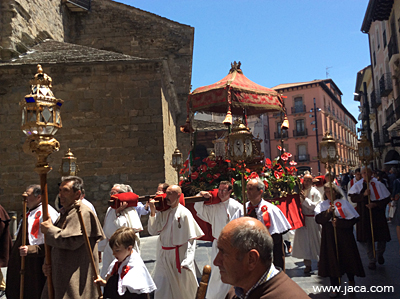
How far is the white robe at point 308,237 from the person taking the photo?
656cm

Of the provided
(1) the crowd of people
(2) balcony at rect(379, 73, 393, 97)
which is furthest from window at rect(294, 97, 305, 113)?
(1) the crowd of people

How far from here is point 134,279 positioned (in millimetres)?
3371

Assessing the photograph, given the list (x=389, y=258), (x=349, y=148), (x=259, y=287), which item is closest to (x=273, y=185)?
(x=389, y=258)

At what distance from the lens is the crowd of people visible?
1.85m

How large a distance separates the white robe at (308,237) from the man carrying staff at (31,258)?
445 cm

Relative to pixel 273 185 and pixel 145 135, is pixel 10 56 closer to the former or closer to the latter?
pixel 145 135

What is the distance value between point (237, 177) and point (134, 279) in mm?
3861

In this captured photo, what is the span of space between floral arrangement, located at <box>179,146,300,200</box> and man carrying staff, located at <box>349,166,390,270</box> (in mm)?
1241

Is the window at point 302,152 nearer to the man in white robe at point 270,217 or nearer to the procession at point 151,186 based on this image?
the procession at point 151,186

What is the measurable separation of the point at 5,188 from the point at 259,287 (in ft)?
34.8

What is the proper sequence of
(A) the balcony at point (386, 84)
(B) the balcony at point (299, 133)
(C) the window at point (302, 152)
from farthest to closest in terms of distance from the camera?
(B) the balcony at point (299, 133) → (C) the window at point (302, 152) → (A) the balcony at point (386, 84)

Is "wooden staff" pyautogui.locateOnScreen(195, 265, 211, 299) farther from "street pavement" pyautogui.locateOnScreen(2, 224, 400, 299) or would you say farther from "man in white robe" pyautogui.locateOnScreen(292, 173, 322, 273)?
"man in white robe" pyautogui.locateOnScreen(292, 173, 322, 273)

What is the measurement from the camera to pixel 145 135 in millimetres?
10844

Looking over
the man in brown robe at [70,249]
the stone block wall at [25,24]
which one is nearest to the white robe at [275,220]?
the man in brown robe at [70,249]
